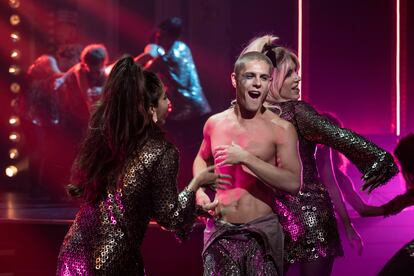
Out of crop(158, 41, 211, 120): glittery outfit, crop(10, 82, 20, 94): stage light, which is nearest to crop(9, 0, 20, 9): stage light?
crop(10, 82, 20, 94): stage light

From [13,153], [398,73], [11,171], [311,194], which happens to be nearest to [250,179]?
[311,194]

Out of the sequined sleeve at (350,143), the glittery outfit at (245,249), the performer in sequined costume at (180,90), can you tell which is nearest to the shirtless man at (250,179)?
the glittery outfit at (245,249)

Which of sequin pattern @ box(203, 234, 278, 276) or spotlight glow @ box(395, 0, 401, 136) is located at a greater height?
spotlight glow @ box(395, 0, 401, 136)

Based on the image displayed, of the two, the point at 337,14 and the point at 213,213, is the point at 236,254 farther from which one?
the point at 337,14

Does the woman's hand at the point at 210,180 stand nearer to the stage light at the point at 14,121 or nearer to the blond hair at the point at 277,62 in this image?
the blond hair at the point at 277,62

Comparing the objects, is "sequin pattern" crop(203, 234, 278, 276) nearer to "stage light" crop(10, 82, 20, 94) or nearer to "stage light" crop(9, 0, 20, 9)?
"stage light" crop(10, 82, 20, 94)

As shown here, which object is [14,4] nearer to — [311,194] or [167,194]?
[311,194]

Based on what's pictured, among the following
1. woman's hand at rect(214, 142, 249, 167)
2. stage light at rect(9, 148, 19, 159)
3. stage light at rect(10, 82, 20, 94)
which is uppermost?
woman's hand at rect(214, 142, 249, 167)

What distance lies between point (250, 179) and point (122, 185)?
0.78 m

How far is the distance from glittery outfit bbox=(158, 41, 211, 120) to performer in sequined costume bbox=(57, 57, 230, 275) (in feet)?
17.8

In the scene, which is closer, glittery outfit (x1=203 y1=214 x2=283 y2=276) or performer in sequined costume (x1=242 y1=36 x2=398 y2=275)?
glittery outfit (x1=203 y1=214 x2=283 y2=276)

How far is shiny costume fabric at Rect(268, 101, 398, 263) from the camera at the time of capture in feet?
13.3

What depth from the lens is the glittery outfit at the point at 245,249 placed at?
3637 millimetres

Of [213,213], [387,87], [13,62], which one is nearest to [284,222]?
[213,213]
